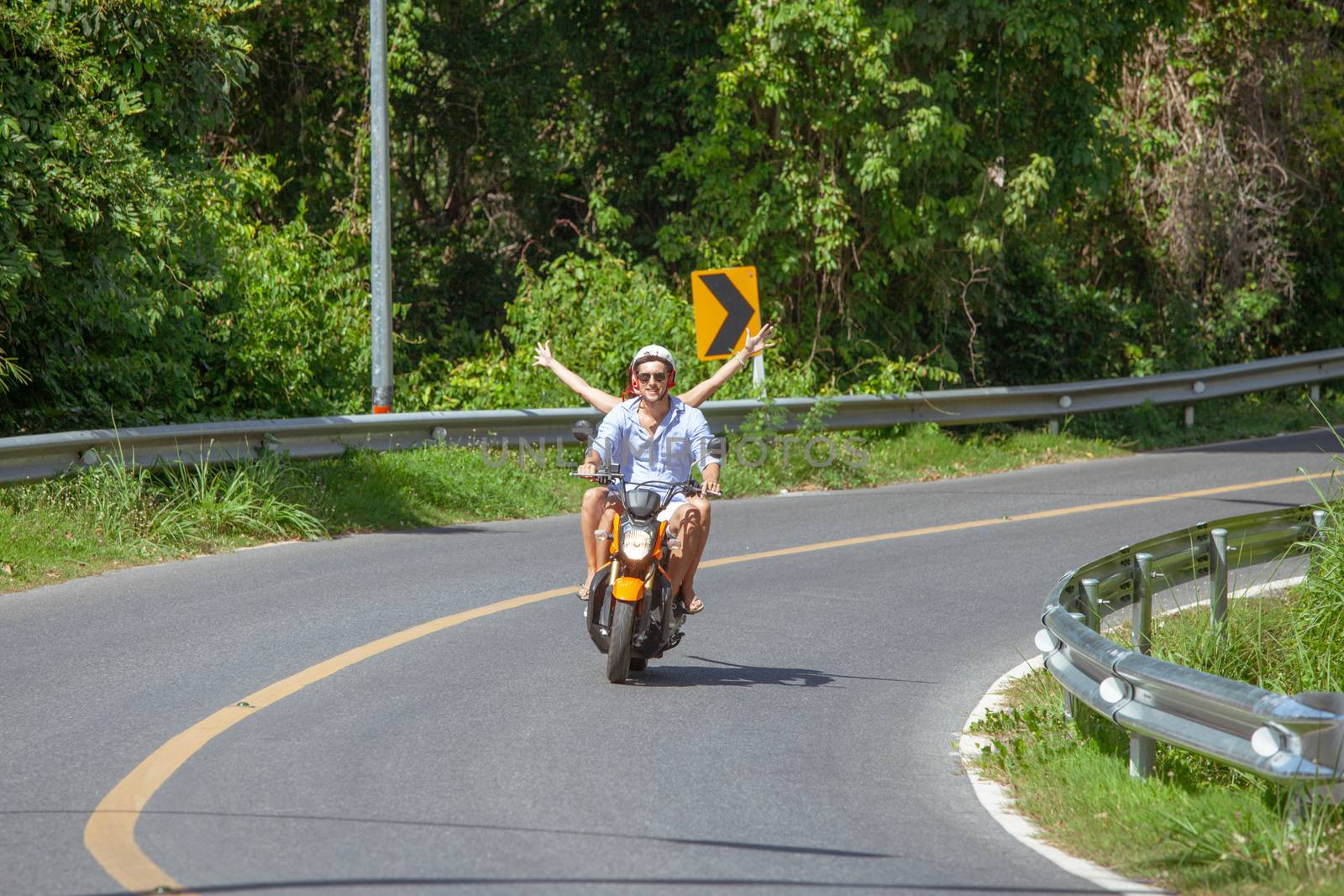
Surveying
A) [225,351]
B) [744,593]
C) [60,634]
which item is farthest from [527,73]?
[60,634]

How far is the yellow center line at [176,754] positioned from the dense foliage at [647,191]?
14.3 ft

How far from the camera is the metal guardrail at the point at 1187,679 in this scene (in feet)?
17.1

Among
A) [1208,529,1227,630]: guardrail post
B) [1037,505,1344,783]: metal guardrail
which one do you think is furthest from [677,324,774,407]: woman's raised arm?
[1208,529,1227,630]: guardrail post

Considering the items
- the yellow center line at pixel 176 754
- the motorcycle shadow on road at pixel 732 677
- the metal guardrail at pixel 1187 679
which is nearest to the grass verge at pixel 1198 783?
the metal guardrail at pixel 1187 679

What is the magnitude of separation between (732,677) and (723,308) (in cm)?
836

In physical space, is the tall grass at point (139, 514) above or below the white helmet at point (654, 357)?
below

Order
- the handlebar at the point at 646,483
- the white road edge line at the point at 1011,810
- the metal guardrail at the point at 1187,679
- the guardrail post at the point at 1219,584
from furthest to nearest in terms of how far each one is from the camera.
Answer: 1. the handlebar at the point at 646,483
2. the guardrail post at the point at 1219,584
3. the white road edge line at the point at 1011,810
4. the metal guardrail at the point at 1187,679

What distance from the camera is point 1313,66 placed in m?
23.8

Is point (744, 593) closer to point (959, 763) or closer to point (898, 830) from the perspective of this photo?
point (959, 763)

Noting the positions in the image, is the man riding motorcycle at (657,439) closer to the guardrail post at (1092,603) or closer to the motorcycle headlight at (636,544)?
the motorcycle headlight at (636,544)

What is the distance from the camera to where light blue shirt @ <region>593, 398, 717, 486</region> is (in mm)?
8852

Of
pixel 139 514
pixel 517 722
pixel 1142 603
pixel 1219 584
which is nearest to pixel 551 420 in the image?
pixel 139 514

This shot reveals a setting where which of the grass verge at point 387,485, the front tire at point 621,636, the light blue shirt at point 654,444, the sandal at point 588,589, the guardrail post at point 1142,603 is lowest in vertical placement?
the grass verge at point 387,485

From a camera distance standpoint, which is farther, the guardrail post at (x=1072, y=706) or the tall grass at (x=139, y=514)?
the tall grass at (x=139, y=514)
